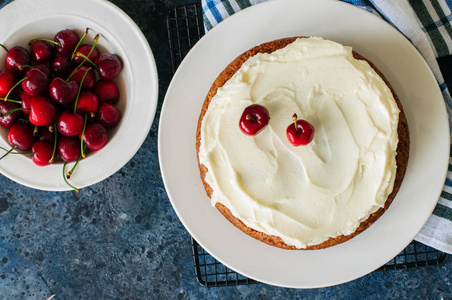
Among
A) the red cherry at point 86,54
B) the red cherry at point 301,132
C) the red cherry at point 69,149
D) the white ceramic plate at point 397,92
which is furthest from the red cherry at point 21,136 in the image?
the red cherry at point 301,132

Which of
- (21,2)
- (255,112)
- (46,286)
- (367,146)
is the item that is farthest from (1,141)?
(367,146)

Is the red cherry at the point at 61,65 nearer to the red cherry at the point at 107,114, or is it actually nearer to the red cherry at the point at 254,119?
the red cherry at the point at 107,114

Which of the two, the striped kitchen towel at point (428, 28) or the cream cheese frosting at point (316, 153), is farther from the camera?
the striped kitchen towel at point (428, 28)

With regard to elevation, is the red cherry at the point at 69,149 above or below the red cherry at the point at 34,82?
below

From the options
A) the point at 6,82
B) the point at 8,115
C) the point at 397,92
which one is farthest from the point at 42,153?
the point at 397,92

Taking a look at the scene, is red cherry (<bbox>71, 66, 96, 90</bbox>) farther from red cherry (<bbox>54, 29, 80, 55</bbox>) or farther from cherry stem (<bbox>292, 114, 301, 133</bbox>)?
cherry stem (<bbox>292, 114, 301, 133</bbox>)

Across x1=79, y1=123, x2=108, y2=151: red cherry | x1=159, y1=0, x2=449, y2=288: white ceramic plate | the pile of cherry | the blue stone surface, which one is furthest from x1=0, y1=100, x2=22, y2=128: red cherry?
x1=159, y1=0, x2=449, y2=288: white ceramic plate

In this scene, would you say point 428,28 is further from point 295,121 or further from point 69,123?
point 69,123
